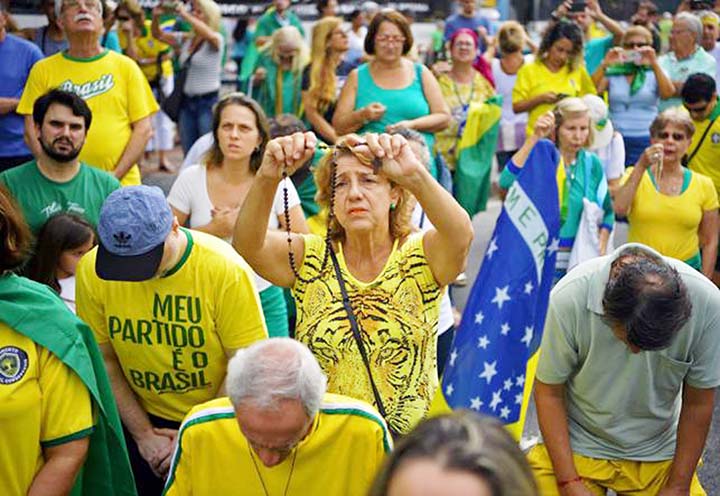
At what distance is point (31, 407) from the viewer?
3.22 metres

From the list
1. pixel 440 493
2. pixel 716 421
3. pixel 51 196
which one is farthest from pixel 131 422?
pixel 716 421

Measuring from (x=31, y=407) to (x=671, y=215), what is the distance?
437cm

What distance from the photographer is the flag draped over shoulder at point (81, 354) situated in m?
3.23

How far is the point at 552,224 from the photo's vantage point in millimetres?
4789

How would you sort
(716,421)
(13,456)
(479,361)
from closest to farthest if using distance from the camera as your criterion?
(13,456) → (479,361) → (716,421)

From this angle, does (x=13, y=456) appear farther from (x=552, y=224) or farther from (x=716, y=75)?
(x=716, y=75)

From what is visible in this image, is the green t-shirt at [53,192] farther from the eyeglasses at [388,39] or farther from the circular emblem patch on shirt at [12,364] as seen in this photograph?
the eyeglasses at [388,39]

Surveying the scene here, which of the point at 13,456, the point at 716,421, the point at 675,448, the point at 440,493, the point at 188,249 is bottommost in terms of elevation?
the point at 716,421

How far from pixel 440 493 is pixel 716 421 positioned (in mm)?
5005

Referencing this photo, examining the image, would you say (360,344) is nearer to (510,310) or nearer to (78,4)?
(510,310)

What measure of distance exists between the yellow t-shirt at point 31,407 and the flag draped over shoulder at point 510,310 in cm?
159

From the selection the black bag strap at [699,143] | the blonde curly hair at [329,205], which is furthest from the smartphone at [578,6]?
the blonde curly hair at [329,205]

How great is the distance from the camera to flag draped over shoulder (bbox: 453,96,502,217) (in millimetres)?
8484

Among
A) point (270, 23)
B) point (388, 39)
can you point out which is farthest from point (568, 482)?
point (270, 23)
